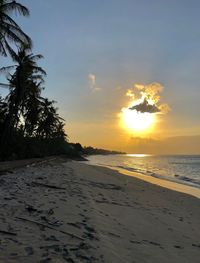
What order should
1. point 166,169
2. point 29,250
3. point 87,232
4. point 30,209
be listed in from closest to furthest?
point 29,250 < point 87,232 < point 30,209 < point 166,169

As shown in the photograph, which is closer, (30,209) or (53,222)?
(53,222)

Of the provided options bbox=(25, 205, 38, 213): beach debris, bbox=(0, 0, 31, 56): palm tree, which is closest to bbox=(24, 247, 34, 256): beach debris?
bbox=(25, 205, 38, 213): beach debris

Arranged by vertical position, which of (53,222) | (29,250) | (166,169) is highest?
(166,169)

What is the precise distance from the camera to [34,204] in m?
8.05

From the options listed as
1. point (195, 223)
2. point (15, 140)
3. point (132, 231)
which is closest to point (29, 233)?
point (132, 231)

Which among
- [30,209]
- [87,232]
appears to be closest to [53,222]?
[87,232]

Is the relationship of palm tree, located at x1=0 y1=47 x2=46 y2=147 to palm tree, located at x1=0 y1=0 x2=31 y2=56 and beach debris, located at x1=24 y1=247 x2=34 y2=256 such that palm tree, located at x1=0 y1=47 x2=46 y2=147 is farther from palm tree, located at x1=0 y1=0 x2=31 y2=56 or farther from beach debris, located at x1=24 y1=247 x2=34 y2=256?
beach debris, located at x1=24 y1=247 x2=34 y2=256

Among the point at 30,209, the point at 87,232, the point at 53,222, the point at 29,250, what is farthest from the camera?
the point at 30,209

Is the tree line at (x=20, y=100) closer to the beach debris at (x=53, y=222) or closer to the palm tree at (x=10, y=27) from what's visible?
the palm tree at (x=10, y=27)

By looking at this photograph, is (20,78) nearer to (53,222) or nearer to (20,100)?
(20,100)

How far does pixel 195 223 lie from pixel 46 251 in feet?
17.8

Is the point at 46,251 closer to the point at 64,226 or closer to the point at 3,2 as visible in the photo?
the point at 64,226

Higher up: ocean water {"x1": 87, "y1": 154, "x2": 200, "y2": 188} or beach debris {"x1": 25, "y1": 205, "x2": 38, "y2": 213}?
ocean water {"x1": 87, "y1": 154, "x2": 200, "y2": 188}

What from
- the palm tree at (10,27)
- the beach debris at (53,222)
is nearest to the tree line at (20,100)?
the palm tree at (10,27)
